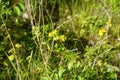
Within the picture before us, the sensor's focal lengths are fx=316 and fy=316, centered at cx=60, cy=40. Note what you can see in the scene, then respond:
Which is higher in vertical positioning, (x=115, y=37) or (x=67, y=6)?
(x=67, y=6)

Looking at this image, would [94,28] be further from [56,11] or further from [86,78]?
[86,78]

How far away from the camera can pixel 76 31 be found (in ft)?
9.55

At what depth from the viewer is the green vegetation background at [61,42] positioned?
210 cm

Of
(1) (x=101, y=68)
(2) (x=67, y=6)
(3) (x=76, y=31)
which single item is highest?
(2) (x=67, y=6)

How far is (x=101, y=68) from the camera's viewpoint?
Answer: 90.0 inches

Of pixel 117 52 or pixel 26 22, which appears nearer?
pixel 117 52

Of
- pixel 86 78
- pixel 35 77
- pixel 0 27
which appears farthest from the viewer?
pixel 0 27

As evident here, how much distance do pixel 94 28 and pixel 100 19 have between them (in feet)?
0.38

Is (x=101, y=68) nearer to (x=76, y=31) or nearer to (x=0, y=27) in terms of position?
(x=76, y=31)

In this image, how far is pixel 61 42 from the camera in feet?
8.34

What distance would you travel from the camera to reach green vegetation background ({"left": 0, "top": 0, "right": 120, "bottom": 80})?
210 centimetres

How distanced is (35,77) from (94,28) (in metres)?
0.88

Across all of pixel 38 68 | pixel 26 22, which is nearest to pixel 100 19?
pixel 26 22

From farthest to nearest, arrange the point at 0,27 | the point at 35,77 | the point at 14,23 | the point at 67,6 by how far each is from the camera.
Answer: the point at 67,6 → the point at 14,23 → the point at 0,27 → the point at 35,77
